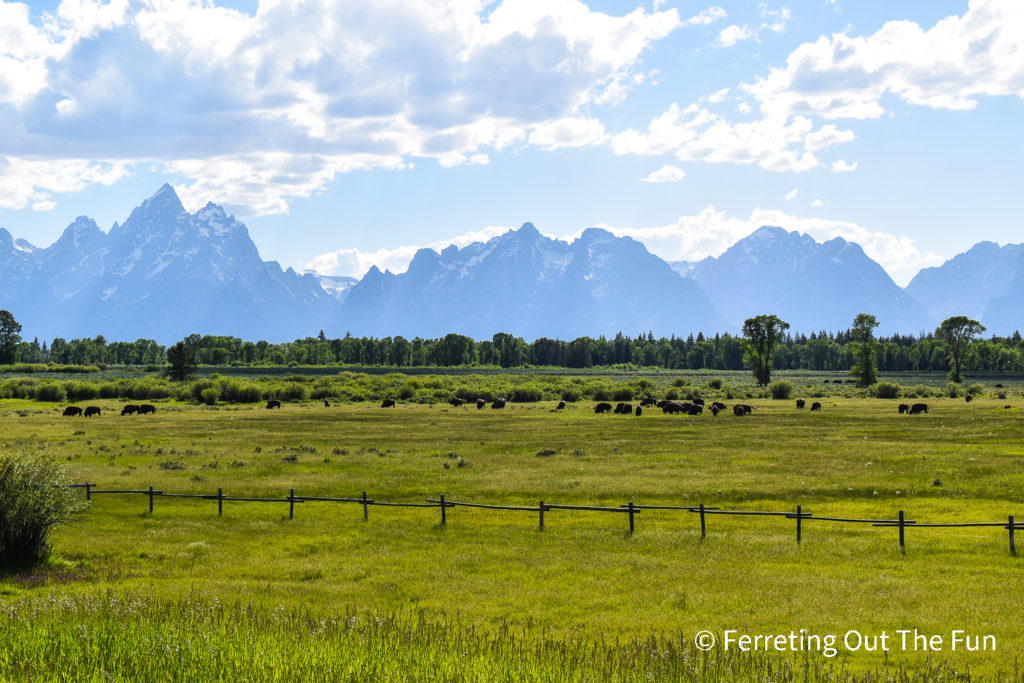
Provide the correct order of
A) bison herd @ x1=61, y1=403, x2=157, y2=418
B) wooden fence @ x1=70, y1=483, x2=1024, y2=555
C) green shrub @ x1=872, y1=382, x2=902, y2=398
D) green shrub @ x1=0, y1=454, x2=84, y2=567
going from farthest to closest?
green shrub @ x1=872, y1=382, x2=902, y2=398 < bison herd @ x1=61, y1=403, x2=157, y2=418 < wooden fence @ x1=70, y1=483, x2=1024, y2=555 < green shrub @ x1=0, y1=454, x2=84, y2=567

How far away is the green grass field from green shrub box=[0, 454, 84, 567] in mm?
1105

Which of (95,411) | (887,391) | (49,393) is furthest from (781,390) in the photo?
(49,393)

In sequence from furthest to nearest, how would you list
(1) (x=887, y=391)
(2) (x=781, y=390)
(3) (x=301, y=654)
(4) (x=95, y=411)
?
(2) (x=781, y=390)
(1) (x=887, y=391)
(4) (x=95, y=411)
(3) (x=301, y=654)

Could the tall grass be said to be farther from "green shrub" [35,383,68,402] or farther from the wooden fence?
"green shrub" [35,383,68,402]

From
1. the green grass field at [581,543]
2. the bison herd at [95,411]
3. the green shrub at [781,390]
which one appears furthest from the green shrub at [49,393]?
the green shrub at [781,390]

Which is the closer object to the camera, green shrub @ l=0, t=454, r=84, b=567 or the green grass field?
the green grass field

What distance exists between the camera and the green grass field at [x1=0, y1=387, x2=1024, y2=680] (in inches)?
707

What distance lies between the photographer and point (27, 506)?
22.2 meters

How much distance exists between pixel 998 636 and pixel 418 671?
1365 centimetres

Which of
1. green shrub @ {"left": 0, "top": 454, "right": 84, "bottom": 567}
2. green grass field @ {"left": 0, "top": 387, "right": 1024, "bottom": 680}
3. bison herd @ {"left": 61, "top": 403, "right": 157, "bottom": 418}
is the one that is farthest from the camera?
bison herd @ {"left": 61, "top": 403, "right": 157, "bottom": 418}

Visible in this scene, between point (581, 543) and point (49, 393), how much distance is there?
124355 millimetres

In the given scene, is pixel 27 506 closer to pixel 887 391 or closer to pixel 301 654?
pixel 301 654

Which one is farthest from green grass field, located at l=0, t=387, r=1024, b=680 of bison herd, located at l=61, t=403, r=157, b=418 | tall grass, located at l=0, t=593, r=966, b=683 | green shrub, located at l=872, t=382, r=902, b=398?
green shrub, located at l=872, t=382, r=902, b=398

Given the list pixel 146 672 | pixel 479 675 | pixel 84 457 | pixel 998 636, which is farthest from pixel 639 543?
pixel 84 457
